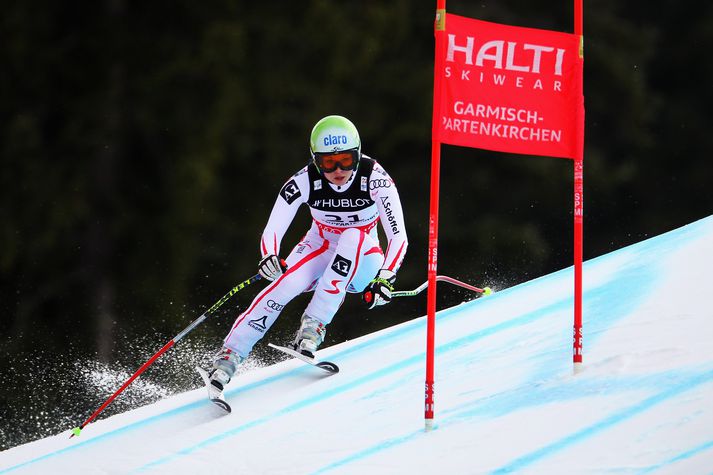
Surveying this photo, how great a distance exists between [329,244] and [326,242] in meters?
0.02

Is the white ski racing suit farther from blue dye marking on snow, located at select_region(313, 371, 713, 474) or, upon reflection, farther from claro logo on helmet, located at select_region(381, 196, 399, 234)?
blue dye marking on snow, located at select_region(313, 371, 713, 474)

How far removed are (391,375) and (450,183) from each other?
34.6 feet

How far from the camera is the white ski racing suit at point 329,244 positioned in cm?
662

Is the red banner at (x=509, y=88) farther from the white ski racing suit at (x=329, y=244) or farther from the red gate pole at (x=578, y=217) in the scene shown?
the white ski racing suit at (x=329, y=244)

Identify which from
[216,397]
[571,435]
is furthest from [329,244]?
[571,435]

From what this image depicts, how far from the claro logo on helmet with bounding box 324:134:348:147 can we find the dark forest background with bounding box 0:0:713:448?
8552 millimetres

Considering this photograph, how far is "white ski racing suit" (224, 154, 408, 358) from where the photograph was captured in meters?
6.62

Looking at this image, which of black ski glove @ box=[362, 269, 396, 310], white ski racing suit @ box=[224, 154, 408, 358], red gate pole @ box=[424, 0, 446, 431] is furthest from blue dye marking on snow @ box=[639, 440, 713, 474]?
white ski racing suit @ box=[224, 154, 408, 358]

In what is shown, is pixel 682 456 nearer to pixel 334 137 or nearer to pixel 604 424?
pixel 604 424

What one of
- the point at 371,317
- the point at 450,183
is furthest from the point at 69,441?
the point at 450,183

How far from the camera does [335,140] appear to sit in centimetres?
645

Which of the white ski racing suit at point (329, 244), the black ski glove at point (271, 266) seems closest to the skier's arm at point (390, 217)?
the white ski racing suit at point (329, 244)

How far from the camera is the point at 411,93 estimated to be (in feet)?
53.8

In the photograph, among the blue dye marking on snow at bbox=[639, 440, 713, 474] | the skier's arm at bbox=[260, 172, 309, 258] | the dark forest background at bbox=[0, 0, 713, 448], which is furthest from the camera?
the dark forest background at bbox=[0, 0, 713, 448]
